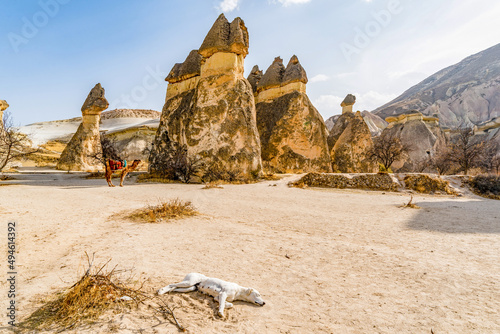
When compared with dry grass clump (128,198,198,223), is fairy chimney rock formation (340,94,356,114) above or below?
above

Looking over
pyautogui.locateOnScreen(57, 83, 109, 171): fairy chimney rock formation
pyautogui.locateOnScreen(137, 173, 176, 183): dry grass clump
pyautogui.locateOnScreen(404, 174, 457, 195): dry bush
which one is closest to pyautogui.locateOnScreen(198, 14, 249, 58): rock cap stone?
pyautogui.locateOnScreen(137, 173, 176, 183): dry grass clump

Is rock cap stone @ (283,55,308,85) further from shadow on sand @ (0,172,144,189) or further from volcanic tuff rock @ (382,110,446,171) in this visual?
volcanic tuff rock @ (382,110,446,171)

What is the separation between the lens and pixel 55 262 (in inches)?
80.7

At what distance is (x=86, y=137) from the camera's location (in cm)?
1630

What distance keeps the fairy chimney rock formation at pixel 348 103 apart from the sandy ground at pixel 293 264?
1638 centimetres

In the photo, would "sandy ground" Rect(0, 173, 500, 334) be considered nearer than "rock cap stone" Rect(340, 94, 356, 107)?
Yes

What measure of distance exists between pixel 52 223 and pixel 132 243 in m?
1.51

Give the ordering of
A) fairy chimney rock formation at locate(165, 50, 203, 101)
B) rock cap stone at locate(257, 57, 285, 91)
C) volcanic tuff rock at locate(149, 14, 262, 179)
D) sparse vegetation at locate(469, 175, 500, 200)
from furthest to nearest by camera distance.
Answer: rock cap stone at locate(257, 57, 285, 91), fairy chimney rock formation at locate(165, 50, 203, 101), volcanic tuff rock at locate(149, 14, 262, 179), sparse vegetation at locate(469, 175, 500, 200)

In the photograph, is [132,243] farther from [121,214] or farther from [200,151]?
[200,151]

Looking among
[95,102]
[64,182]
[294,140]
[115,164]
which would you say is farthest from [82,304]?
[95,102]

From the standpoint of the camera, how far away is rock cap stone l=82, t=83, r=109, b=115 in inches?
632

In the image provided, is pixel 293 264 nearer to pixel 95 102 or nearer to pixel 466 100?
pixel 95 102

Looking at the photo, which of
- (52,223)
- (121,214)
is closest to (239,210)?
(121,214)

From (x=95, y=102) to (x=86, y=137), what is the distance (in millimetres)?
2324
